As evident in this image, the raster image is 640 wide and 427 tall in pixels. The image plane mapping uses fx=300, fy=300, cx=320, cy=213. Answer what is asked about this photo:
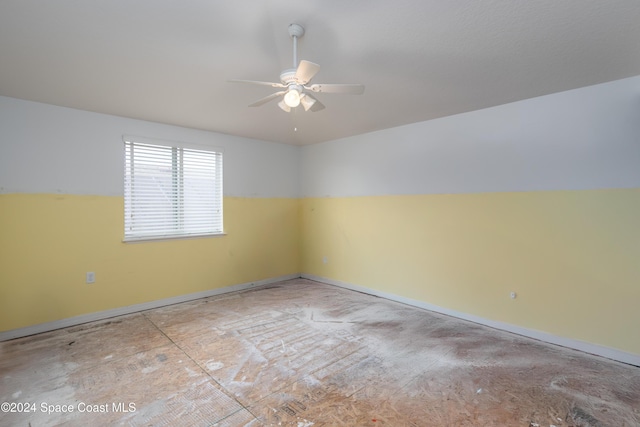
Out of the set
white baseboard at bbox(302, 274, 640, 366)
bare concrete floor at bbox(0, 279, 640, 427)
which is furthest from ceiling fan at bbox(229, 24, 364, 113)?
white baseboard at bbox(302, 274, 640, 366)

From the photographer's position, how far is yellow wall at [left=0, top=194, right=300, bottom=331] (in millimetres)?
3158

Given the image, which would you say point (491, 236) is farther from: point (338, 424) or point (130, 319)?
point (130, 319)

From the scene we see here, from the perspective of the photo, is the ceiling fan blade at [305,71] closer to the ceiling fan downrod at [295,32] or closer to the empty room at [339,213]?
the empty room at [339,213]

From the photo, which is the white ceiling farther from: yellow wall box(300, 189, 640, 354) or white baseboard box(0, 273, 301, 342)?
white baseboard box(0, 273, 301, 342)

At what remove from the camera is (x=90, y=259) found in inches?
Answer: 141

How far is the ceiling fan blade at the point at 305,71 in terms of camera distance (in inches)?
71.2

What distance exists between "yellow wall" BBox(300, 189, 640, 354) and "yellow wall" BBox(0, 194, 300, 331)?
209 centimetres

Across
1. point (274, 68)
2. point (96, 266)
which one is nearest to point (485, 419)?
point (274, 68)

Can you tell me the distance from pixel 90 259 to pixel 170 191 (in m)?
1.27

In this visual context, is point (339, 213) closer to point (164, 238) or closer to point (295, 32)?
point (164, 238)

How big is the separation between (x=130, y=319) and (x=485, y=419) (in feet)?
12.4

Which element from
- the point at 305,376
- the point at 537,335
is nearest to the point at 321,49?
the point at 305,376

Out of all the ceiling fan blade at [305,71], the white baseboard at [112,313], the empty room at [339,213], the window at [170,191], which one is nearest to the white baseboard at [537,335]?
the empty room at [339,213]

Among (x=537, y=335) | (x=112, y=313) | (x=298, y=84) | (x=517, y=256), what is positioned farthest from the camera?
(x=112, y=313)
